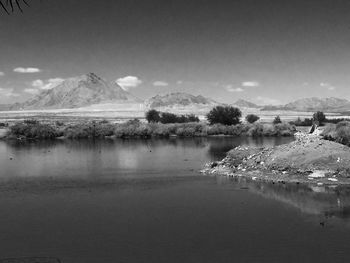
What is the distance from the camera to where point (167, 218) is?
18.6m

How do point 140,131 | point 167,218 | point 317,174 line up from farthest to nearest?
1. point 140,131
2. point 317,174
3. point 167,218

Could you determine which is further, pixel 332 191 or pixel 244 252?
pixel 332 191

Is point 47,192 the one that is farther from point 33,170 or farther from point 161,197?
point 33,170

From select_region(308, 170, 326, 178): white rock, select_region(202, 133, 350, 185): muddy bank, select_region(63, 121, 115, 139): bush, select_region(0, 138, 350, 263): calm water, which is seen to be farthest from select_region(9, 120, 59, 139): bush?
select_region(308, 170, 326, 178): white rock

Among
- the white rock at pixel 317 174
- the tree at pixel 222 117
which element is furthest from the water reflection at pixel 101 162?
the tree at pixel 222 117

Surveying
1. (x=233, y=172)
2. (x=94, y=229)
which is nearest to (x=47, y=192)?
(x=94, y=229)

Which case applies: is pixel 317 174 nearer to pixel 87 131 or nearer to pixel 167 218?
pixel 167 218

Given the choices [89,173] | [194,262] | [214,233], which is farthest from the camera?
[89,173]

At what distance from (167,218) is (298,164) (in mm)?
11922

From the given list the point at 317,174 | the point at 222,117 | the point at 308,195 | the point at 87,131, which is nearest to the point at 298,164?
the point at 317,174

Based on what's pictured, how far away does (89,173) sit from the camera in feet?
103

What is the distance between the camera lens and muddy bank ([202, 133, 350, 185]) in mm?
26484

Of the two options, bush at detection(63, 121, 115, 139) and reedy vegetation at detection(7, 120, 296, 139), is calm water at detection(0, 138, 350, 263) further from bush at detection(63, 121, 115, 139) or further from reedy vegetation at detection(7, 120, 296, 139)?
reedy vegetation at detection(7, 120, 296, 139)

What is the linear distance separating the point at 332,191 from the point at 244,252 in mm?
10435
